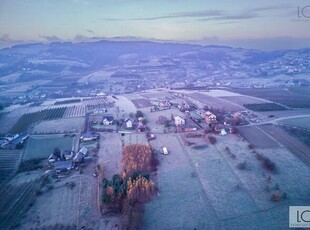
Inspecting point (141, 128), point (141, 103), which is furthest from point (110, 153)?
point (141, 103)

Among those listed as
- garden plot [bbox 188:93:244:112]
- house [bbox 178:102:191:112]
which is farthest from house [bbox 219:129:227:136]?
garden plot [bbox 188:93:244:112]

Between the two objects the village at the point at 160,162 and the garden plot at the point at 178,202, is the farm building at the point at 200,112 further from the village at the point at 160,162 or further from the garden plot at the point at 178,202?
the garden plot at the point at 178,202

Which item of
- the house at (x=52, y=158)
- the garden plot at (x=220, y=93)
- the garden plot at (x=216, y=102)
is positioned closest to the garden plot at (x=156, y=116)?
the garden plot at (x=216, y=102)

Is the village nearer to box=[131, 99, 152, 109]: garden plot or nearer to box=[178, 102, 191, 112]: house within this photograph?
box=[178, 102, 191, 112]: house

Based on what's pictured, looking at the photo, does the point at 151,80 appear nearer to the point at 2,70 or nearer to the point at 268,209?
the point at 2,70

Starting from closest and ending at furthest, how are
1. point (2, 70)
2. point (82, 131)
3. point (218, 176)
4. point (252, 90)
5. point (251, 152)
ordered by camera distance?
point (218, 176)
point (251, 152)
point (82, 131)
point (252, 90)
point (2, 70)

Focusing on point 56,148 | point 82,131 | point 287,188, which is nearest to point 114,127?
point 82,131

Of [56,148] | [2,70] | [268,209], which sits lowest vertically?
[268,209]
